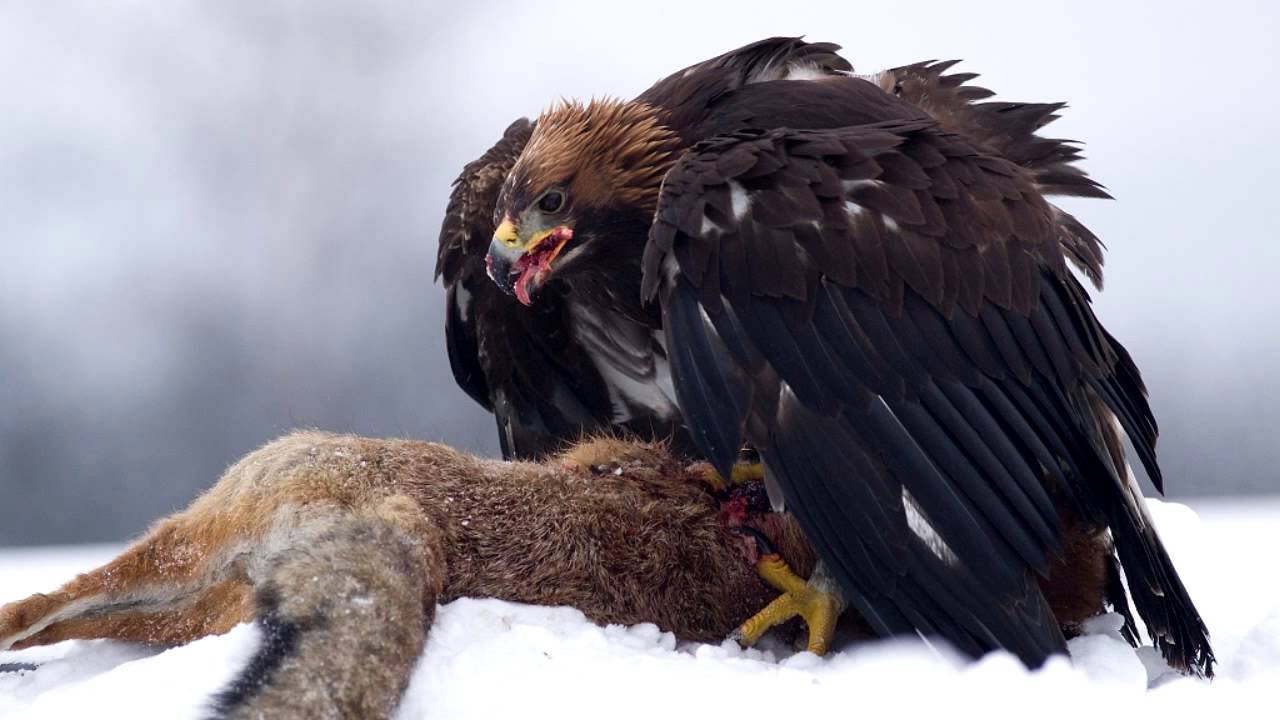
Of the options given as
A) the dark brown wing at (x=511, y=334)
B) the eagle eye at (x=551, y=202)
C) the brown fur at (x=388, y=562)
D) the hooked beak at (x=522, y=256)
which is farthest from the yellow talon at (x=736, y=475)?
the dark brown wing at (x=511, y=334)

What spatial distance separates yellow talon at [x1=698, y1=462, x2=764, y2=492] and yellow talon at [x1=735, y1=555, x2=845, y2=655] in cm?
35

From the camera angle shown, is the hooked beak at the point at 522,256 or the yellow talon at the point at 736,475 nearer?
the yellow talon at the point at 736,475

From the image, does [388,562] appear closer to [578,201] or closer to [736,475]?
[736,475]

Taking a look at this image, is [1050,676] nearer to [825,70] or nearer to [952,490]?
[952,490]

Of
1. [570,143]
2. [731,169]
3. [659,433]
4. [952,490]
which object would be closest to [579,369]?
[659,433]

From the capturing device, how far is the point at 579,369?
5004 mm

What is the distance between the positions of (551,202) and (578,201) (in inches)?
3.5

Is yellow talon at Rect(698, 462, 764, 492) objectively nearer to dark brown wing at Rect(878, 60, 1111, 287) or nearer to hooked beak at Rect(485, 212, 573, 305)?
hooked beak at Rect(485, 212, 573, 305)

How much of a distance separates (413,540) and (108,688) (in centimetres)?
65

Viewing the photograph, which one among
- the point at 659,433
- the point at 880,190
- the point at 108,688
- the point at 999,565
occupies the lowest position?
the point at 659,433

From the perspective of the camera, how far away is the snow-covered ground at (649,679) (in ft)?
7.95

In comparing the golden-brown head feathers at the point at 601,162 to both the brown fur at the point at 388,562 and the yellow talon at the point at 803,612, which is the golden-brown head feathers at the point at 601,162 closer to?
the brown fur at the point at 388,562

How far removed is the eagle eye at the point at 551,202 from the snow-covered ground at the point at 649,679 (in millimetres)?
1572

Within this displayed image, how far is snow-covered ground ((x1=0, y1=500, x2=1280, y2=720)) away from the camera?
2.42 metres
